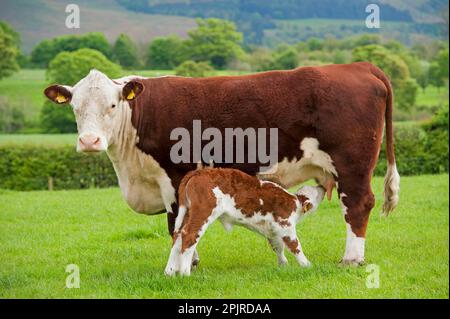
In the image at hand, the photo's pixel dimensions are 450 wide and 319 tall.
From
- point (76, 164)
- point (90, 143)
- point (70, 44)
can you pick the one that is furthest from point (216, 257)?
point (70, 44)

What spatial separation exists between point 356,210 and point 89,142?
3.13 metres

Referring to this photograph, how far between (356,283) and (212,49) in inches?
2964

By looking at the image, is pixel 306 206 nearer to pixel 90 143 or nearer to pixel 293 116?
pixel 293 116

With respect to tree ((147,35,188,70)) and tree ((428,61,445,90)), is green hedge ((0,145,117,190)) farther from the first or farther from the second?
tree ((428,61,445,90))

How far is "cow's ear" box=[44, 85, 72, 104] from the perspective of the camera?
26.4ft

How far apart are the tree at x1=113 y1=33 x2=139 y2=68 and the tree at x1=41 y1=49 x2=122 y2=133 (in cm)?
615

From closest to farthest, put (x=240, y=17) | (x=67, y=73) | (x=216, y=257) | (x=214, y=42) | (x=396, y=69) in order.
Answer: (x=216, y=257), (x=67, y=73), (x=396, y=69), (x=214, y=42), (x=240, y=17)

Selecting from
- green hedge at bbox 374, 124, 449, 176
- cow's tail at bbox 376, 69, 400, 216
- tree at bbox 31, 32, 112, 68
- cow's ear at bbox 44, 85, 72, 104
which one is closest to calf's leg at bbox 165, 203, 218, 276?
cow's ear at bbox 44, 85, 72, 104

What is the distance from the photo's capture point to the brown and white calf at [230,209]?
24.9 feet

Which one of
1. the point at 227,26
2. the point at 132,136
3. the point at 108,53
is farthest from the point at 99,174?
the point at 227,26

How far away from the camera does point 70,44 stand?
7056 centimetres

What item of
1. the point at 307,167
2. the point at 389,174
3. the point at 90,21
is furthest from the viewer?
the point at 90,21

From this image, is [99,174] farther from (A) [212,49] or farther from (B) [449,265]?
(A) [212,49]

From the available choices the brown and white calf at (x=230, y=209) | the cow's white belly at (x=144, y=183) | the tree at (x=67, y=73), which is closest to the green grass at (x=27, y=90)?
the tree at (x=67, y=73)
